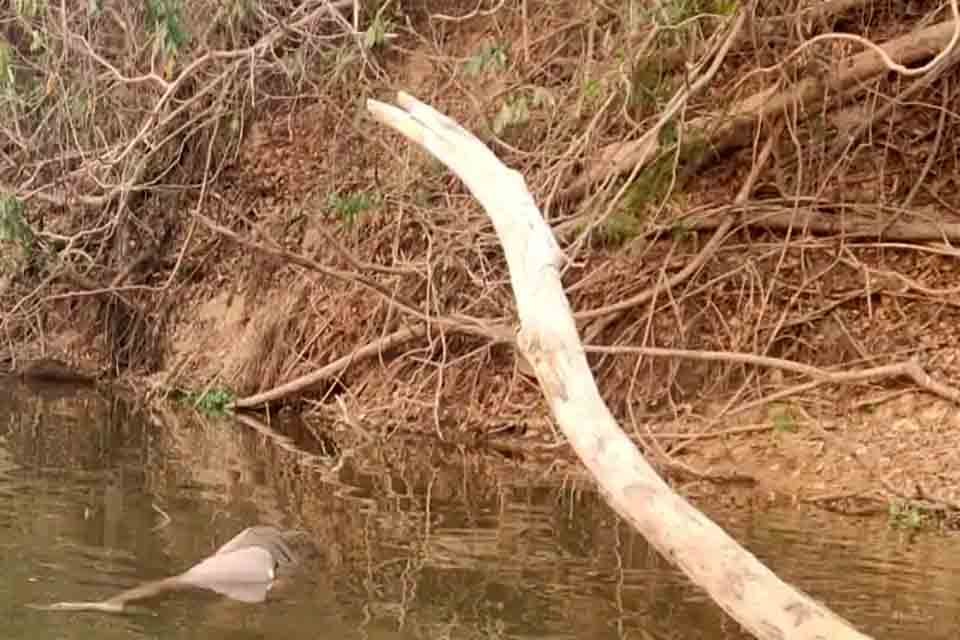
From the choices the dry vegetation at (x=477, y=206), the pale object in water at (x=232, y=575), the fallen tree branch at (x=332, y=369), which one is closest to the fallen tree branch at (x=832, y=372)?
the dry vegetation at (x=477, y=206)

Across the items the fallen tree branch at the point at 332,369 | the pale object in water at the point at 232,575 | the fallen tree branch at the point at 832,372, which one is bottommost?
the pale object in water at the point at 232,575

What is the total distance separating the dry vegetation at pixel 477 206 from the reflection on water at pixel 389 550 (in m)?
1.12

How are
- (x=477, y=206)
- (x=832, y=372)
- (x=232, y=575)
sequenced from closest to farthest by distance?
(x=232, y=575) < (x=832, y=372) < (x=477, y=206)

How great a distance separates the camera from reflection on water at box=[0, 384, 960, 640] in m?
4.80

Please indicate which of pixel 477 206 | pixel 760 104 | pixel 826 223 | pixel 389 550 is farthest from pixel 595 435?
pixel 477 206

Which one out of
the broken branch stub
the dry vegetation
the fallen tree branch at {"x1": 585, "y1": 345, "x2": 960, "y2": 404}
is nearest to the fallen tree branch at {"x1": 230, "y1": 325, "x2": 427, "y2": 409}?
the dry vegetation

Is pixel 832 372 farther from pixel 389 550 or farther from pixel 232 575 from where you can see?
pixel 232 575

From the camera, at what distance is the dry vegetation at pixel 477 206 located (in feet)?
27.5

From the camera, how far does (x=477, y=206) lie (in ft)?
32.0

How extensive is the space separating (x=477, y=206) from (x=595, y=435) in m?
6.58

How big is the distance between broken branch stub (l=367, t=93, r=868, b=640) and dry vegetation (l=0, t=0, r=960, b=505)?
3.85 meters

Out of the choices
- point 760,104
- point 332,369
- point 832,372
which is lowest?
point 832,372

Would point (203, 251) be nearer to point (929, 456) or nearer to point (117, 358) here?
point (117, 358)

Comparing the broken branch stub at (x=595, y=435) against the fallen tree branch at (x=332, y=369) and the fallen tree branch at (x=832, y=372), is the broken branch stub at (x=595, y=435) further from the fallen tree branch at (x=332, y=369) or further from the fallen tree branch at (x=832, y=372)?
the fallen tree branch at (x=332, y=369)
